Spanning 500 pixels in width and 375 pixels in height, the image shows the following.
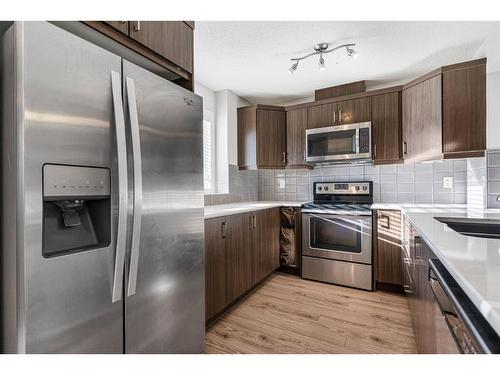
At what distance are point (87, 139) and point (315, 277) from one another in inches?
102

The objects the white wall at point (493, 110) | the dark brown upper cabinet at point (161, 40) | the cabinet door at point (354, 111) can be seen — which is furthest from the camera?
the cabinet door at point (354, 111)

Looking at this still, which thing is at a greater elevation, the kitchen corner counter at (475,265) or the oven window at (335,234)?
the kitchen corner counter at (475,265)

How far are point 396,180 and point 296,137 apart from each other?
129cm

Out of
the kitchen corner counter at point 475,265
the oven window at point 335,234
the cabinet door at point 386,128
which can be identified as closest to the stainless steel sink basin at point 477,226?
the kitchen corner counter at point 475,265

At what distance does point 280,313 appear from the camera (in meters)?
2.13

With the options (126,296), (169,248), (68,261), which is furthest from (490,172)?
(68,261)

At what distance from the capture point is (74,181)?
2.85 feet

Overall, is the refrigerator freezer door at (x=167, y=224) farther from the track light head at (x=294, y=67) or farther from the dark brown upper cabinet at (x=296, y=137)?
the dark brown upper cabinet at (x=296, y=137)

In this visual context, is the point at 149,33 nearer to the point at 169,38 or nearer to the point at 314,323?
the point at 169,38

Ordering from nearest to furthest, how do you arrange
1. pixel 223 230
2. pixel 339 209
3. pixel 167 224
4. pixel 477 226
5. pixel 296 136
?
1. pixel 167 224
2. pixel 477 226
3. pixel 223 230
4. pixel 339 209
5. pixel 296 136

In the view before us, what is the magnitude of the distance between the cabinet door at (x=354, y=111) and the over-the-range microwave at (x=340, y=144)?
0.32ft

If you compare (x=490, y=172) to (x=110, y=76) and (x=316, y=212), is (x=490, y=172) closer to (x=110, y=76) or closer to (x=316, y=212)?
(x=316, y=212)

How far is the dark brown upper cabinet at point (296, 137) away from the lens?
10.3 feet

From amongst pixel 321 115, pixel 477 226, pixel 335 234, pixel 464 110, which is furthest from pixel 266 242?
pixel 464 110
